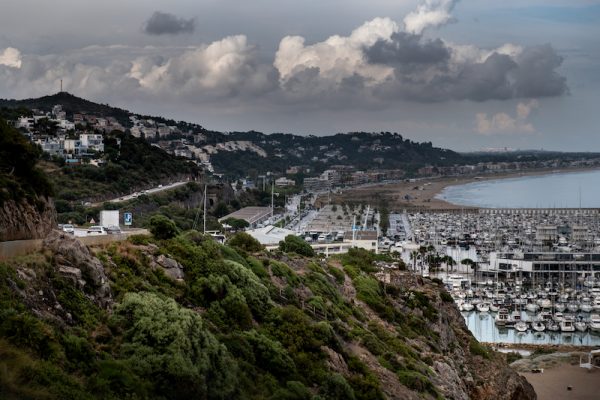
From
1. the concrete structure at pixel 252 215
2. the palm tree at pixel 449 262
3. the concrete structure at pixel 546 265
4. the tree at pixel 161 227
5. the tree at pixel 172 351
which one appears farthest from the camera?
the concrete structure at pixel 252 215

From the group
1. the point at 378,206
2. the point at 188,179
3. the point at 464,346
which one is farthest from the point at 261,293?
the point at 378,206

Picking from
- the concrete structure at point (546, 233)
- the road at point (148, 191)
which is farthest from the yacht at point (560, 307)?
the road at point (148, 191)

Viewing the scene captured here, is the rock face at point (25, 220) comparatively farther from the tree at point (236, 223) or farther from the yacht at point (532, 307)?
the tree at point (236, 223)

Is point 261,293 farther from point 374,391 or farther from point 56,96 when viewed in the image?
point 56,96

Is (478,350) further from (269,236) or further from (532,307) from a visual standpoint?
(532,307)

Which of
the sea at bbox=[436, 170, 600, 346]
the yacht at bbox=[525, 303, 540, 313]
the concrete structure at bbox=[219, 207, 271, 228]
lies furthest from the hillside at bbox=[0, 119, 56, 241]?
the concrete structure at bbox=[219, 207, 271, 228]

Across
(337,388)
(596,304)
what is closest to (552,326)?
(596,304)
